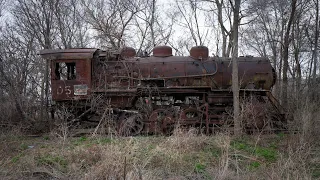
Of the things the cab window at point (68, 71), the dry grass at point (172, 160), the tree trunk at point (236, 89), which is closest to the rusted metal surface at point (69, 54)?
the cab window at point (68, 71)

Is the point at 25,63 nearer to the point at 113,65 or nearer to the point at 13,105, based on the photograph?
the point at 13,105

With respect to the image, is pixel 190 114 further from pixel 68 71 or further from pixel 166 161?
pixel 68 71

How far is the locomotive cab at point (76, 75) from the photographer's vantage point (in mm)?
11602

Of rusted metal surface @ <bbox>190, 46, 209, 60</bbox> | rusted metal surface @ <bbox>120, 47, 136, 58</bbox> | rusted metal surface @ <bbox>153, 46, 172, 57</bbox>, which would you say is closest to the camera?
rusted metal surface @ <bbox>190, 46, 209, 60</bbox>

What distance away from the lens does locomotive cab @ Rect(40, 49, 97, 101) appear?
11.6m

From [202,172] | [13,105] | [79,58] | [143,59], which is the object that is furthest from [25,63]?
[202,172]

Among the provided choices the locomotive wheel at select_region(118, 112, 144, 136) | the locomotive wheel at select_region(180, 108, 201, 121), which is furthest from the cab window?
the locomotive wheel at select_region(180, 108, 201, 121)

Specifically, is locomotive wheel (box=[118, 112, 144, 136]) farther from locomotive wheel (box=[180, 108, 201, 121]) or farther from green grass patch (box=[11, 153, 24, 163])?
green grass patch (box=[11, 153, 24, 163])

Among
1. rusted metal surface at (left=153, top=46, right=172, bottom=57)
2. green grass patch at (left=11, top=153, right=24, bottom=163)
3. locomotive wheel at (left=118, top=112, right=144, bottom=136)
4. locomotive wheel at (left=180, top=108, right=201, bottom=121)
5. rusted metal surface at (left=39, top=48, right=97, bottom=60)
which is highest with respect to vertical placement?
rusted metal surface at (left=153, top=46, right=172, bottom=57)

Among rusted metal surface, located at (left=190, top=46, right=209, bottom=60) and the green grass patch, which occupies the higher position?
rusted metal surface, located at (left=190, top=46, right=209, bottom=60)

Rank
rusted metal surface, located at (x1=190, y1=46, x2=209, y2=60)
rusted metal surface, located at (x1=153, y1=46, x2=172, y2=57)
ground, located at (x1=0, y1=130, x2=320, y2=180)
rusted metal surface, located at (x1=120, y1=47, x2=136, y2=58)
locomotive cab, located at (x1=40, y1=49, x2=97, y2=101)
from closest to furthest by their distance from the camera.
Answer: ground, located at (x1=0, y1=130, x2=320, y2=180)
locomotive cab, located at (x1=40, y1=49, x2=97, y2=101)
rusted metal surface, located at (x1=190, y1=46, x2=209, y2=60)
rusted metal surface, located at (x1=153, y1=46, x2=172, y2=57)
rusted metal surface, located at (x1=120, y1=47, x2=136, y2=58)

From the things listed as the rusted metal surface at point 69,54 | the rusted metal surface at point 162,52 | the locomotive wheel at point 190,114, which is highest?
the rusted metal surface at point 162,52

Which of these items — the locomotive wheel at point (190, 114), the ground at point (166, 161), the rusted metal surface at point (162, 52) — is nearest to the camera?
the ground at point (166, 161)

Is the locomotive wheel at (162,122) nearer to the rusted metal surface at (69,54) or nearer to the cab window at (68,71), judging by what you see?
the rusted metal surface at (69,54)
